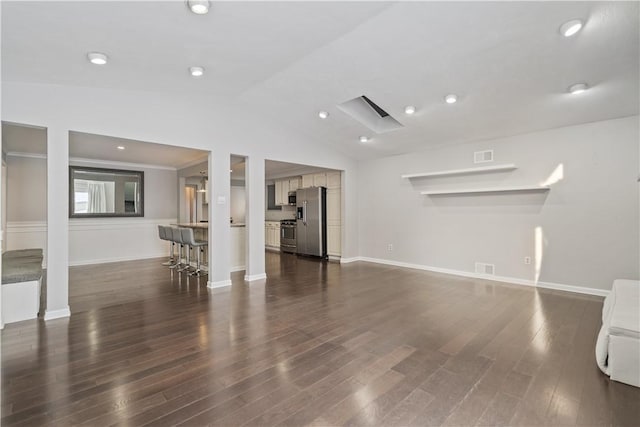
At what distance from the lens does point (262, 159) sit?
5.39m

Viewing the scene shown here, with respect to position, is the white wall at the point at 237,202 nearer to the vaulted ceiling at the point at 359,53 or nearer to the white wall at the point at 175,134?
the white wall at the point at 175,134

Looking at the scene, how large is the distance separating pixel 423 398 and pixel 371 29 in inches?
125

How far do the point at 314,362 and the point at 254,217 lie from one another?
3235 millimetres

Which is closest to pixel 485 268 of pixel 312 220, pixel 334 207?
pixel 334 207

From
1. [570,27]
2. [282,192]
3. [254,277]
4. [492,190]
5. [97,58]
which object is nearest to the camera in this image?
[570,27]

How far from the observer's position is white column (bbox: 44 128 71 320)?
3430 millimetres

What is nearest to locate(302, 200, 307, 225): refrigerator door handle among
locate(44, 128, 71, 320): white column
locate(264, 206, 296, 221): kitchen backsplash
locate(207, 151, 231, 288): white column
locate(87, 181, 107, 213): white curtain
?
locate(264, 206, 296, 221): kitchen backsplash

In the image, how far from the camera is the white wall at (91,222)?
615cm

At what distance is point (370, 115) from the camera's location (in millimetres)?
5488

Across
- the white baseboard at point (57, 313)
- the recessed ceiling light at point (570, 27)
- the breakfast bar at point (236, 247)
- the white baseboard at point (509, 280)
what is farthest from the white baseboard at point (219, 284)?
the recessed ceiling light at point (570, 27)

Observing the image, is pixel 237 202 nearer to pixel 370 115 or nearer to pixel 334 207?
pixel 334 207

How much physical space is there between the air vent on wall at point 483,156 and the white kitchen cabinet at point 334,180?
292 centimetres

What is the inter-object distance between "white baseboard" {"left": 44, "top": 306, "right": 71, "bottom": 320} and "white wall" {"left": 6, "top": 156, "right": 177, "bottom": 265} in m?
3.61

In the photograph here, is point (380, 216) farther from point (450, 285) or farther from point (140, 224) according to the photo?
point (140, 224)
